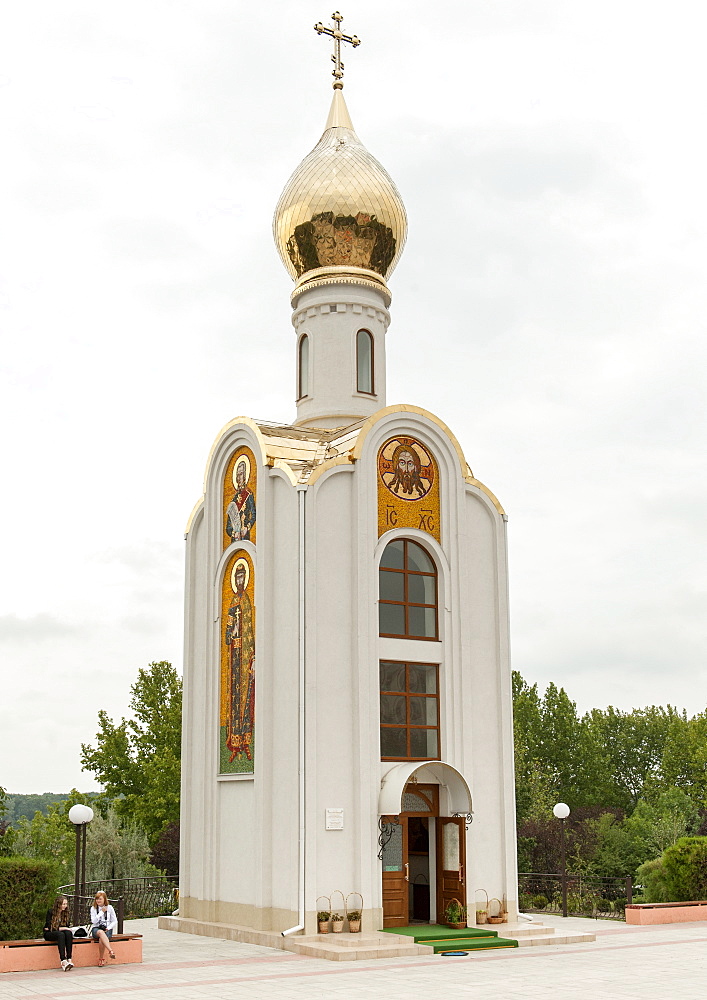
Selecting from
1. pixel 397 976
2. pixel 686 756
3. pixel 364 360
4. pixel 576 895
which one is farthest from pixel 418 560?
pixel 686 756

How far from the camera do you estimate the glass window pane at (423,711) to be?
757 inches

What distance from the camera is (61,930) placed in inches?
606

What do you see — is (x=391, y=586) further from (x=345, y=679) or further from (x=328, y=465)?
(x=328, y=465)

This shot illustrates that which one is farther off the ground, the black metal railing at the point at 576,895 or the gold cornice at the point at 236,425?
the gold cornice at the point at 236,425

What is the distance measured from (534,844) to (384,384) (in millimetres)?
13349

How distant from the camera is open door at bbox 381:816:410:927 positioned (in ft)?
59.6

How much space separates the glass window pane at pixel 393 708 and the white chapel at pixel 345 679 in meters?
0.03

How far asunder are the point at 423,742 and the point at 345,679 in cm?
198

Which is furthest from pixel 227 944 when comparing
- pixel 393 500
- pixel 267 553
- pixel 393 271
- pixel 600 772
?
pixel 600 772

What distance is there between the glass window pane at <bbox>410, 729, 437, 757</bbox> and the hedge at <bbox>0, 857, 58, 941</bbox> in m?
6.22

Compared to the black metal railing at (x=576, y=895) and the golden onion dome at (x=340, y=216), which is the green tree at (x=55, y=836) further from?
the golden onion dome at (x=340, y=216)

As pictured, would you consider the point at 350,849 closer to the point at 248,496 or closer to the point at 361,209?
the point at 248,496

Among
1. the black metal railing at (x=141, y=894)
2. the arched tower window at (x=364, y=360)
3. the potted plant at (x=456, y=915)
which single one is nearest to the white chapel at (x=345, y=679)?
the potted plant at (x=456, y=915)

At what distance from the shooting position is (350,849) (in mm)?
17906
